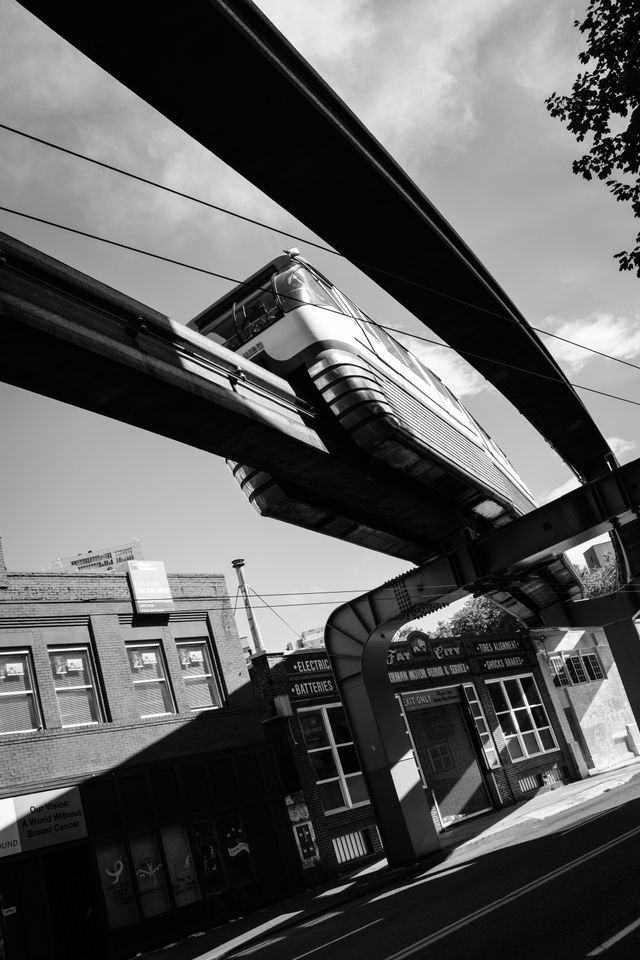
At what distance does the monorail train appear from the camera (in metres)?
14.4

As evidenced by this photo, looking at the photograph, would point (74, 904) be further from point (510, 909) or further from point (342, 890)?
point (510, 909)

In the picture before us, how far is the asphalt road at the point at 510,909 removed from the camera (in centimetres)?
753

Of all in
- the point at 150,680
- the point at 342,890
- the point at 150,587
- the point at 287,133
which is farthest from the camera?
the point at 150,587

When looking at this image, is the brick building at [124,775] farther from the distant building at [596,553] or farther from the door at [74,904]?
the distant building at [596,553]

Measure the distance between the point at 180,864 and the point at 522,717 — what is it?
17.7m

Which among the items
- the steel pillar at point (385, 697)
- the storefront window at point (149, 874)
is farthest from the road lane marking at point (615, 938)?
the storefront window at point (149, 874)

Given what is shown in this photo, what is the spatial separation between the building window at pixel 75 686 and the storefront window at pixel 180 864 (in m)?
3.00

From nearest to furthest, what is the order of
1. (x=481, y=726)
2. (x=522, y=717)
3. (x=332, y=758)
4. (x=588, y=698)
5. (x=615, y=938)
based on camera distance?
1. (x=615, y=938)
2. (x=332, y=758)
3. (x=481, y=726)
4. (x=522, y=717)
5. (x=588, y=698)

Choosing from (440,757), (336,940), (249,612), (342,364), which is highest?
(342,364)

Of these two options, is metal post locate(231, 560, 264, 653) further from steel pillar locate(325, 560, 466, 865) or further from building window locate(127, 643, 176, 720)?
steel pillar locate(325, 560, 466, 865)

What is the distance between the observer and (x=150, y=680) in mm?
20078

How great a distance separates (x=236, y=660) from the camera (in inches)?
873

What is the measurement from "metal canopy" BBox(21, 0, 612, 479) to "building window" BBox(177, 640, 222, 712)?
11323 mm

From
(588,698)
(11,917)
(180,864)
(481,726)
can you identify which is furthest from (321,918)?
(588,698)
